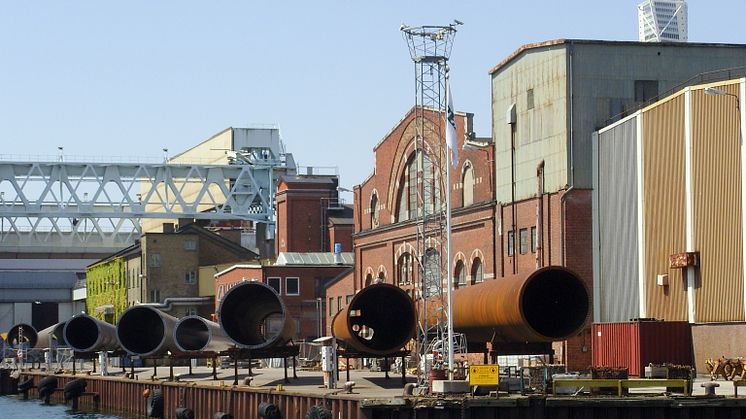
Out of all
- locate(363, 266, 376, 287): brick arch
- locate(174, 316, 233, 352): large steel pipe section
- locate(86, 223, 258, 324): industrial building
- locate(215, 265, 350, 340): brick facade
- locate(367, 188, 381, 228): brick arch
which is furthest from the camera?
locate(86, 223, 258, 324): industrial building

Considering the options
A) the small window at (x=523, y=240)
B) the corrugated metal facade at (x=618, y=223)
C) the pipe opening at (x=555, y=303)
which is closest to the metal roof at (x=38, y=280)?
the small window at (x=523, y=240)

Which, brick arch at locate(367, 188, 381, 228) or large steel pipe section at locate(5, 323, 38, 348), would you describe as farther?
large steel pipe section at locate(5, 323, 38, 348)

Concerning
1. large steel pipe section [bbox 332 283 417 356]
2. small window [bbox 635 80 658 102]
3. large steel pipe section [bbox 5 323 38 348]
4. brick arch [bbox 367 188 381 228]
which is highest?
small window [bbox 635 80 658 102]

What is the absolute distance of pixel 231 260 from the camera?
131875mm

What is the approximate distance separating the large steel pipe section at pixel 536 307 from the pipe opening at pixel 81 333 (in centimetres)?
4084

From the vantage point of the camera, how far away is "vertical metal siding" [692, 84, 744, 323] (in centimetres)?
5575

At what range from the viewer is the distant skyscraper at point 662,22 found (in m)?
74.0

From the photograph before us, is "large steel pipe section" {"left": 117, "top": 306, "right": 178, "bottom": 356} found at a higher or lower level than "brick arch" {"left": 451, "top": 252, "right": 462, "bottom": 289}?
lower

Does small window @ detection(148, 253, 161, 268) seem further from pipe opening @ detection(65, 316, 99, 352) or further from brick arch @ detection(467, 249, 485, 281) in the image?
brick arch @ detection(467, 249, 485, 281)

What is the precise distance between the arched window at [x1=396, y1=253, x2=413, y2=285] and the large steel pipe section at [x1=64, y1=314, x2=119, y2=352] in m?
17.2

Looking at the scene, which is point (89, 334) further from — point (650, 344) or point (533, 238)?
point (650, 344)

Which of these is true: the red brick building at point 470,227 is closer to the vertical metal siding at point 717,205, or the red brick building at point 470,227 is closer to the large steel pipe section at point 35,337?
the vertical metal siding at point 717,205

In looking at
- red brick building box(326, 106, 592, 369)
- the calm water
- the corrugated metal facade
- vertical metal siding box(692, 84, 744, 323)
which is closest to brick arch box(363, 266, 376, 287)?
red brick building box(326, 106, 592, 369)

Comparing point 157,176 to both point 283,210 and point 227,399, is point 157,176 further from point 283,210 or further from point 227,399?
point 227,399
